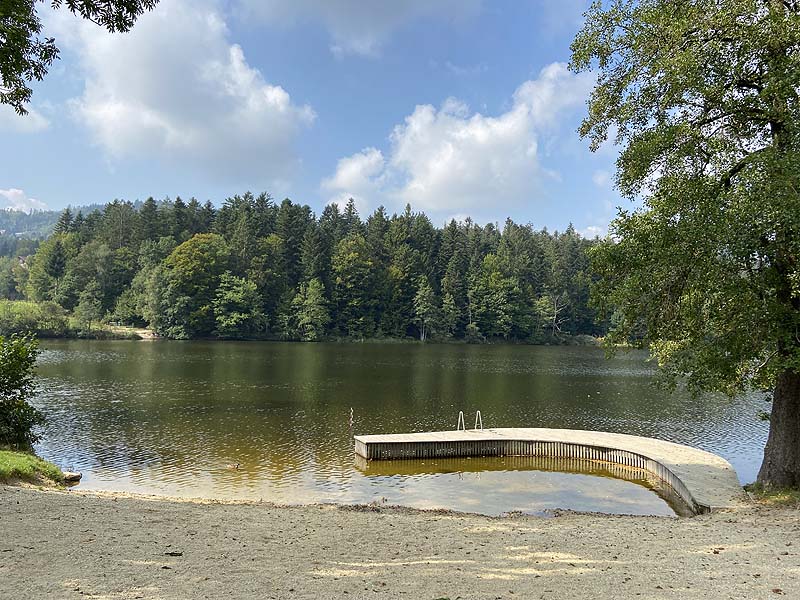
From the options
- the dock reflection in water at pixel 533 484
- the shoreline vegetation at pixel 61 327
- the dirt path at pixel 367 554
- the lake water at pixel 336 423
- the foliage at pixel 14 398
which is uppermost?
the shoreline vegetation at pixel 61 327

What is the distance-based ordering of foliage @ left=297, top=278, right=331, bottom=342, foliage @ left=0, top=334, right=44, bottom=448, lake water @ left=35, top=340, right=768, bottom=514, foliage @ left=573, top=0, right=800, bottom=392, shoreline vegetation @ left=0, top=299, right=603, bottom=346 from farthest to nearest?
foliage @ left=297, top=278, right=331, bottom=342, shoreline vegetation @ left=0, top=299, right=603, bottom=346, lake water @ left=35, top=340, right=768, bottom=514, foliage @ left=0, top=334, right=44, bottom=448, foliage @ left=573, top=0, right=800, bottom=392

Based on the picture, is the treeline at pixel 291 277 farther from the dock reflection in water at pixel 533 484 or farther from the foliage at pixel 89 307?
the dock reflection in water at pixel 533 484

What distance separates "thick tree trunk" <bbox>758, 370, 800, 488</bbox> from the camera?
13.1 m

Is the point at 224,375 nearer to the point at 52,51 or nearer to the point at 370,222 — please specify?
the point at 52,51

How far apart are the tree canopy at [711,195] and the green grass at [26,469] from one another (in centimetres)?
1500

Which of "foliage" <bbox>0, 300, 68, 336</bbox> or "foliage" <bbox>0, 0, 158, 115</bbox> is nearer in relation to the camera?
"foliage" <bbox>0, 0, 158, 115</bbox>

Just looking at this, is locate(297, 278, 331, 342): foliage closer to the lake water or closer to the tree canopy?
the lake water

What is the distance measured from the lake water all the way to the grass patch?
2.32 m

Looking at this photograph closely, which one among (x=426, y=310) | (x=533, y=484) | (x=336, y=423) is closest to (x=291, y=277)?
(x=426, y=310)

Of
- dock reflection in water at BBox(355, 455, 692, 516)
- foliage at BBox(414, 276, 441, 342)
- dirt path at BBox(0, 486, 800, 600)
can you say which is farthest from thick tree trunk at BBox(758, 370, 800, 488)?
foliage at BBox(414, 276, 441, 342)

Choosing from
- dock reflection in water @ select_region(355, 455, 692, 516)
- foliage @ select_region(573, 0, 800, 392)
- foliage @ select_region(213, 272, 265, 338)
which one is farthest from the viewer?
foliage @ select_region(213, 272, 265, 338)

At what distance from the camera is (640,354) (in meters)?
71.8

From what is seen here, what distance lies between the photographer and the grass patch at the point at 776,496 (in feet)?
40.3

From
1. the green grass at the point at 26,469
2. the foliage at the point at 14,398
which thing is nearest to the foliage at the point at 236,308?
the foliage at the point at 14,398
